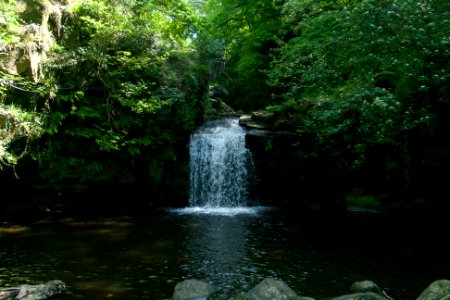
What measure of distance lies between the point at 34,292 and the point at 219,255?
151 inches

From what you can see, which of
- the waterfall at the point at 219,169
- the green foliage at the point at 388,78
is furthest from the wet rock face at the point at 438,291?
the waterfall at the point at 219,169

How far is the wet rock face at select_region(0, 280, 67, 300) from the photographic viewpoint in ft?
19.5

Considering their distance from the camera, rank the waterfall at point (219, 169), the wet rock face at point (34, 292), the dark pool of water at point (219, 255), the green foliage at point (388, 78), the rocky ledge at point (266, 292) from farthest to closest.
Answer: the waterfall at point (219, 169), the dark pool of water at point (219, 255), the green foliage at point (388, 78), the wet rock face at point (34, 292), the rocky ledge at point (266, 292)

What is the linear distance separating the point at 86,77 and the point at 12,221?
5273 millimetres

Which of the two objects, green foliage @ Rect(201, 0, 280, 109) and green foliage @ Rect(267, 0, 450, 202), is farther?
green foliage @ Rect(201, 0, 280, 109)

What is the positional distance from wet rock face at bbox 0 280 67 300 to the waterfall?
8.98m

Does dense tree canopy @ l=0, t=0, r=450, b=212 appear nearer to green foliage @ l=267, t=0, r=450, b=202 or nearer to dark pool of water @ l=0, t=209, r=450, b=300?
green foliage @ l=267, t=0, r=450, b=202

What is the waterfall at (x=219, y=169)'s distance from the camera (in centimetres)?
1523

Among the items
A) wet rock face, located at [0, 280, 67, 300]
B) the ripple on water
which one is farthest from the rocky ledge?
the ripple on water

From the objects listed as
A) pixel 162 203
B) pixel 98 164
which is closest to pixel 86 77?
pixel 98 164

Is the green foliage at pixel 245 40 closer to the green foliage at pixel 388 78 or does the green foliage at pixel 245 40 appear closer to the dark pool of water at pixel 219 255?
the green foliage at pixel 388 78

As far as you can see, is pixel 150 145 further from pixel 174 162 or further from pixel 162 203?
pixel 162 203

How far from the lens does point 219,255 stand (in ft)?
28.1

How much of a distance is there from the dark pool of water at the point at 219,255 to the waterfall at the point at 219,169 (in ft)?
9.00
